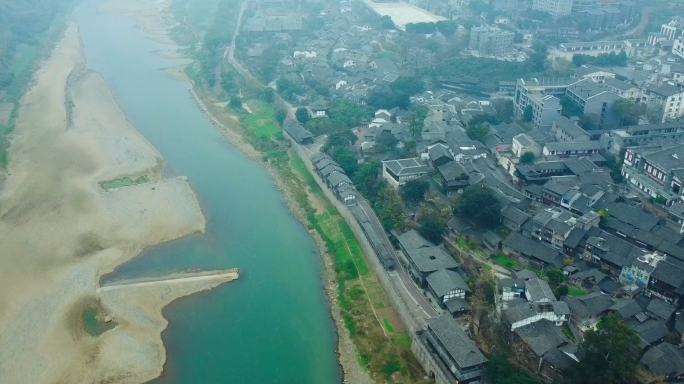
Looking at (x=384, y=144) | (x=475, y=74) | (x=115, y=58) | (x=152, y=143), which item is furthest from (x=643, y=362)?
(x=115, y=58)

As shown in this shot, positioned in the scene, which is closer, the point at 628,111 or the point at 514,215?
the point at 514,215

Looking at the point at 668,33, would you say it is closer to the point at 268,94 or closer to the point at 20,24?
the point at 268,94

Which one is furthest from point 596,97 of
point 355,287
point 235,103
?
point 235,103

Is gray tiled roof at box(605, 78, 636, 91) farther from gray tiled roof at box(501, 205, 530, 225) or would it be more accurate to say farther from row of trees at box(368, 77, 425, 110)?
gray tiled roof at box(501, 205, 530, 225)

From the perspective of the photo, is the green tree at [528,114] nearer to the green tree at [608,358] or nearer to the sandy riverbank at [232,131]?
the sandy riverbank at [232,131]

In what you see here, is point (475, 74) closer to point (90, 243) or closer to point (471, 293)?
point (471, 293)
